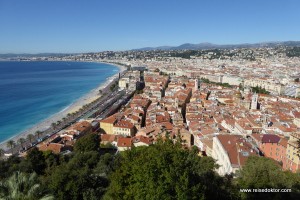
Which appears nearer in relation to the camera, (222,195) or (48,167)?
(222,195)

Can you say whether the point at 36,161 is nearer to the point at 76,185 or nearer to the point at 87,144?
the point at 87,144

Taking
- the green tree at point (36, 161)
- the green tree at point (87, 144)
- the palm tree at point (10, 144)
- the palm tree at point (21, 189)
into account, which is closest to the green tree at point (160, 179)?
the palm tree at point (21, 189)

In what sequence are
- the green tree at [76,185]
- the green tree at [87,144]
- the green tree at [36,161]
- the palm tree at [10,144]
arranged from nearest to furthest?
the green tree at [76,185]
the green tree at [36,161]
the green tree at [87,144]
the palm tree at [10,144]

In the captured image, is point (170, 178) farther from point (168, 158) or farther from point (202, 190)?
point (202, 190)

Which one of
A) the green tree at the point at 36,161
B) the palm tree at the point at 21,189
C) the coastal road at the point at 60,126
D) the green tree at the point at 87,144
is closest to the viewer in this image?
the palm tree at the point at 21,189

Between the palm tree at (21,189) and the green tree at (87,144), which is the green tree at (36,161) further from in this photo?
the palm tree at (21,189)

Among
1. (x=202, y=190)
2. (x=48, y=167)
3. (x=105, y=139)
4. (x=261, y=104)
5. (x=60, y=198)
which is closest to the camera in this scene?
(x=202, y=190)

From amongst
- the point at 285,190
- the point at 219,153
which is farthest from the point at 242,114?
the point at 285,190

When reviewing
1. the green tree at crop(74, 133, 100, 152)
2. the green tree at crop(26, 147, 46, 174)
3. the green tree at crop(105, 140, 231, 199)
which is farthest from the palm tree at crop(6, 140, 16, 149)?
the green tree at crop(105, 140, 231, 199)

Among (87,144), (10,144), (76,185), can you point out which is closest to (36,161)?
(87,144)
